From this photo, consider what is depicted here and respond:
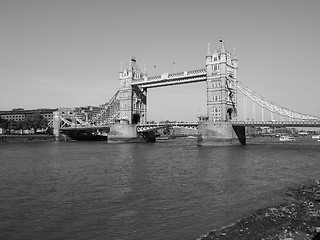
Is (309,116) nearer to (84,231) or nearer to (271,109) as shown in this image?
(271,109)

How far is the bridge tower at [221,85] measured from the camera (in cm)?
7625

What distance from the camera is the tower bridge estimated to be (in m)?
69.8

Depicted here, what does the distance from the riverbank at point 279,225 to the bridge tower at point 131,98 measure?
271 feet

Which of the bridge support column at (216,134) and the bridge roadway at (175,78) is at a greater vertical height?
the bridge roadway at (175,78)

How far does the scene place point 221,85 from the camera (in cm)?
7644

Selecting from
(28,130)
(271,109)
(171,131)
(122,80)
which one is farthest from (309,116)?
(171,131)

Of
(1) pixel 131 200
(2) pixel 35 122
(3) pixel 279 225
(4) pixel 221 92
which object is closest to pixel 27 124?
(2) pixel 35 122

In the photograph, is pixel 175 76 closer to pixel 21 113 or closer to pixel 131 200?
pixel 131 200

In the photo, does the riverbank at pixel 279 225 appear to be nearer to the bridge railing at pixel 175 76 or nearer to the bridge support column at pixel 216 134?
the bridge support column at pixel 216 134

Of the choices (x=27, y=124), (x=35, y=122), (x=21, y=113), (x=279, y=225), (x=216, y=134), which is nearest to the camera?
(x=279, y=225)

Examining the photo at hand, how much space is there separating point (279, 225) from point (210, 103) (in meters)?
66.6

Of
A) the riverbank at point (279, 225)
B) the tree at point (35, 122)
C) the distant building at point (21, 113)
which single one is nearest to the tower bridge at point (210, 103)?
the tree at point (35, 122)

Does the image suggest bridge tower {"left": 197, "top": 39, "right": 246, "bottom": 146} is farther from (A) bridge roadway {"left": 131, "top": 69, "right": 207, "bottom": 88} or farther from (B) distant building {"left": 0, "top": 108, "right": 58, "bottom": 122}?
(B) distant building {"left": 0, "top": 108, "right": 58, "bottom": 122}

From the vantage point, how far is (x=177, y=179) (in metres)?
26.0
